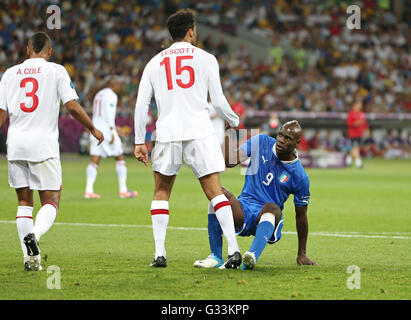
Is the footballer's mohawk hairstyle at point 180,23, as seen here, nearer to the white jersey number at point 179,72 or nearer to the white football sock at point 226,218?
the white jersey number at point 179,72

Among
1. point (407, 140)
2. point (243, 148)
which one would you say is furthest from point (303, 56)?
point (243, 148)

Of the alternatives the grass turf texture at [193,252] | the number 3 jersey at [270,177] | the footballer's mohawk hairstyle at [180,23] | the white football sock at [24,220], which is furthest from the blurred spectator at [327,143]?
the white football sock at [24,220]

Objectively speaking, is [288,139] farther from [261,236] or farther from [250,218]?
[261,236]

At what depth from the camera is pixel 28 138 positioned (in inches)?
293

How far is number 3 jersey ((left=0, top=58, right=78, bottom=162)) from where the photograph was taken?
7441 mm

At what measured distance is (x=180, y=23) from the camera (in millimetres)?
7477

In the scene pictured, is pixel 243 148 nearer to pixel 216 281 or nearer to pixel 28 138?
pixel 216 281

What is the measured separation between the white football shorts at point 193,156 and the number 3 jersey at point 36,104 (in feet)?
3.37

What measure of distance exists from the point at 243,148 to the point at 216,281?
1.57 metres

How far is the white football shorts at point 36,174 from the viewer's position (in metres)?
7.46

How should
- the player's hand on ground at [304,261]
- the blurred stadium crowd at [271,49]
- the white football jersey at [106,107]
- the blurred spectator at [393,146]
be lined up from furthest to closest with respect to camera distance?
1. the blurred spectator at [393,146]
2. the blurred stadium crowd at [271,49]
3. the white football jersey at [106,107]
4. the player's hand on ground at [304,261]

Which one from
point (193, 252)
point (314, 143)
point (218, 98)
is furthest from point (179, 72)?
point (314, 143)

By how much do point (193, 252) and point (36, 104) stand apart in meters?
2.53

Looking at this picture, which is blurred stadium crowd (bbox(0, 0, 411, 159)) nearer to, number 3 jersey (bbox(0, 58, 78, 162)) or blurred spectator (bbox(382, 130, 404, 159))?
blurred spectator (bbox(382, 130, 404, 159))
